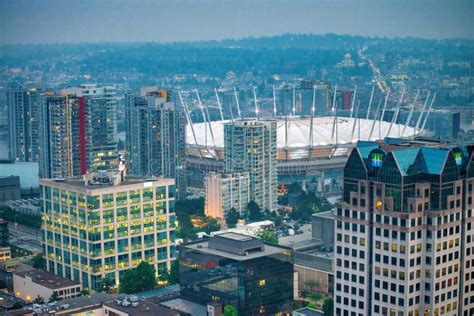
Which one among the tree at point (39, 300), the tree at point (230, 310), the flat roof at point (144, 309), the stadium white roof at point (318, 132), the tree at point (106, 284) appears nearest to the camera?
the flat roof at point (144, 309)

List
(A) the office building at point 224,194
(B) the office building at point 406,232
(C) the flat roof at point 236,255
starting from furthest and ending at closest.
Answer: (A) the office building at point 224,194 < (C) the flat roof at point 236,255 < (B) the office building at point 406,232

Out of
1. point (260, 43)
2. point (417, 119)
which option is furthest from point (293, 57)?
point (417, 119)

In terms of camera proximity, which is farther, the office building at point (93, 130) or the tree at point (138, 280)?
the office building at point (93, 130)

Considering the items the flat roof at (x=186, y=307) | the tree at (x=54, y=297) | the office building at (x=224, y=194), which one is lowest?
the tree at (x=54, y=297)

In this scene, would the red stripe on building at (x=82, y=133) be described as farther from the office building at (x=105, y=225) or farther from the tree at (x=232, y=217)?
the office building at (x=105, y=225)

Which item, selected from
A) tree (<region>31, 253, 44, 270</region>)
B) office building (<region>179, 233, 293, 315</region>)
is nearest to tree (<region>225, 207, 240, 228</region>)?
tree (<region>31, 253, 44, 270</region>)

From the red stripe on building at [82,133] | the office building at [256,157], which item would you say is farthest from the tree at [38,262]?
the office building at [256,157]
